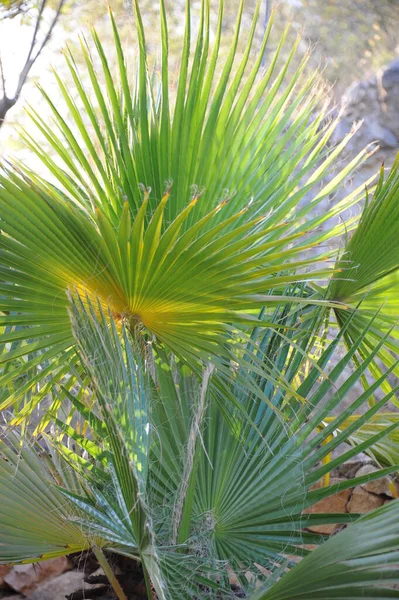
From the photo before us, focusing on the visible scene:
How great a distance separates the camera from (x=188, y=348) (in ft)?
5.19

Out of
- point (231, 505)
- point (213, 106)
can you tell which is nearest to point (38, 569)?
point (231, 505)

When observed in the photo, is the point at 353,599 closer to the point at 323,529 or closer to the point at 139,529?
the point at 139,529

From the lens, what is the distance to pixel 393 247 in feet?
5.76

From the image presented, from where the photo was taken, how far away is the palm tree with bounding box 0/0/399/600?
1326mm

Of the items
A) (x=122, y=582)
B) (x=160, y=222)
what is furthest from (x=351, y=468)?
(x=160, y=222)

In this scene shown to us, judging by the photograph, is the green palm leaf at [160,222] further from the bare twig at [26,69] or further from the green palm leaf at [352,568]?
the bare twig at [26,69]

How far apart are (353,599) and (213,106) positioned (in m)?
1.27

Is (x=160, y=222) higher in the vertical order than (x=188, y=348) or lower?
higher

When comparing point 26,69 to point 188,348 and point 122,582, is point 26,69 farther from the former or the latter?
point 122,582

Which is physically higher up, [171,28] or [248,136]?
[171,28]

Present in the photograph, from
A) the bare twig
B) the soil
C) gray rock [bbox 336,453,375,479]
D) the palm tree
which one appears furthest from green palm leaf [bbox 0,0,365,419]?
gray rock [bbox 336,453,375,479]

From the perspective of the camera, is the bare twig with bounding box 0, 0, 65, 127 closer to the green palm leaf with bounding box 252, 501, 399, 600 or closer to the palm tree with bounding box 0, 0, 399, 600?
the palm tree with bounding box 0, 0, 399, 600

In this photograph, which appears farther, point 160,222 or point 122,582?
point 122,582

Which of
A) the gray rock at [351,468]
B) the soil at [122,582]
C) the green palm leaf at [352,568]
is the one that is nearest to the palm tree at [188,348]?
the green palm leaf at [352,568]
